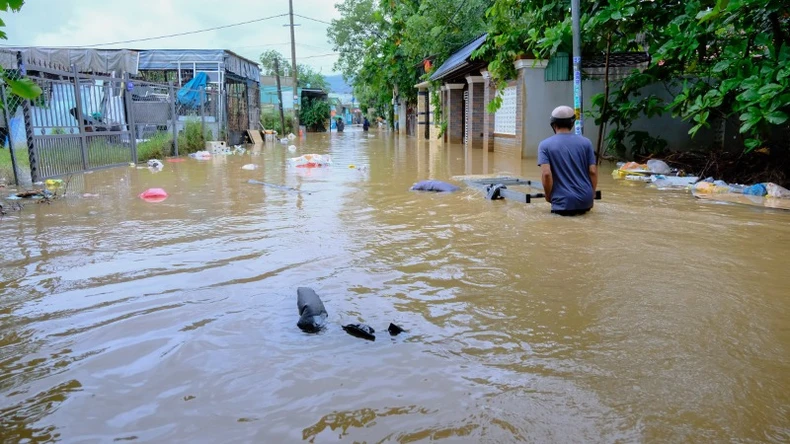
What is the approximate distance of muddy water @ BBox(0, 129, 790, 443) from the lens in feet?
8.12

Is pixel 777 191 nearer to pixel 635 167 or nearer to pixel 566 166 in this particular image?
pixel 635 167

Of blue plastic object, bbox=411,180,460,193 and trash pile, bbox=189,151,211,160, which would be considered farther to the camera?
trash pile, bbox=189,151,211,160

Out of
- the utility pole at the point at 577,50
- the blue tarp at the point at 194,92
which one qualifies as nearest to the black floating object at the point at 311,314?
the utility pole at the point at 577,50

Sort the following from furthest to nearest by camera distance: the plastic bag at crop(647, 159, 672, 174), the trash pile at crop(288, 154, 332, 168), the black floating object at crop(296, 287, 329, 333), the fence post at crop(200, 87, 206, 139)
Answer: the fence post at crop(200, 87, 206, 139) < the trash pile at crop(288, 154, 332, 168) < the plastic bag at crop(647, 159, 672, 174) < the black floating object at crop(296, 287, 329, 333)

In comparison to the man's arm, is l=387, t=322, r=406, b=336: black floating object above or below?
below

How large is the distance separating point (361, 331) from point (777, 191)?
24.2 ft

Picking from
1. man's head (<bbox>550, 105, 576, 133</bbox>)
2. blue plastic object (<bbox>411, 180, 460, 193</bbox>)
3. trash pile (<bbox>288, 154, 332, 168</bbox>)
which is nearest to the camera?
man's head (<bbox>550, 105, 576, 133</bbox>)

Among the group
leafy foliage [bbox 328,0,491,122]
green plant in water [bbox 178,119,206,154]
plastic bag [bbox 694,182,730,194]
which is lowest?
plastic bag [bbox 694,182,730,194]

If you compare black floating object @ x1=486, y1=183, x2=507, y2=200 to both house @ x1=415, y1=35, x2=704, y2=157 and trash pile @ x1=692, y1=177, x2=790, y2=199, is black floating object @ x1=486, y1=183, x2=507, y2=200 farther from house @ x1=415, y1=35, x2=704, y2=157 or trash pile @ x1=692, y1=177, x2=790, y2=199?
house @ x1=415, y1=35, x2=704, y2=157

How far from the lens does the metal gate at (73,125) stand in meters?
10.3

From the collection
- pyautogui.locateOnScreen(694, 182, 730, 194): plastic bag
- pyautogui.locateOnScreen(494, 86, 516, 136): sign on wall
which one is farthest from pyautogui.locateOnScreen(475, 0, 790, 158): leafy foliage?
pyautogui.locateOnScreen(494, 86, 516, 136): sign on wall

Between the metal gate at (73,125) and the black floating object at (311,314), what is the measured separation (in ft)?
24.0

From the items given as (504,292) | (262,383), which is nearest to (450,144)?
(504,292)

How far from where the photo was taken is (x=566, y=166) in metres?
6.64
